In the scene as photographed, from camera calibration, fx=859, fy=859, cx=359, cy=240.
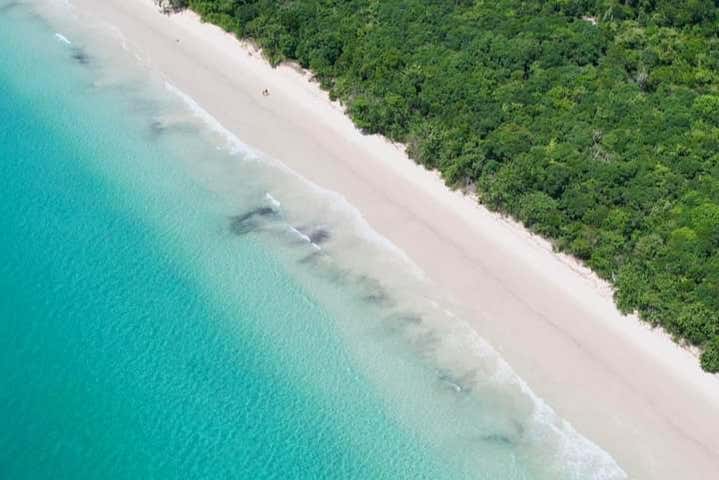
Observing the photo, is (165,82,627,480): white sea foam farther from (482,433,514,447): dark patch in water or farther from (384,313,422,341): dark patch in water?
(384,313,422,341): dark patch in water

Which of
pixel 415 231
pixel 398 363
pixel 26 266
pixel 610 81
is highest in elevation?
pixel 610 81

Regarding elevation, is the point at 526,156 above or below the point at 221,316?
above

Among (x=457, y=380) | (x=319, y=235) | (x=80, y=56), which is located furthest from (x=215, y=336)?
(x=80, y=56)

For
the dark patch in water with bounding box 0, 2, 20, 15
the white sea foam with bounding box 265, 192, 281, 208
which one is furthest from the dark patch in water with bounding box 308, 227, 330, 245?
the dark patch in water with bounding box 0, 2, 20, 15

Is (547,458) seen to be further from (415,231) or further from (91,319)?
(91,319)

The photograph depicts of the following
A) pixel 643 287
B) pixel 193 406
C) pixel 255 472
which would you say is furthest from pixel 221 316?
pixel 643 287

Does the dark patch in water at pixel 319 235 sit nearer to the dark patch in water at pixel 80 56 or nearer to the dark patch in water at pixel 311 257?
the dark patch in water at pixel 311 257
